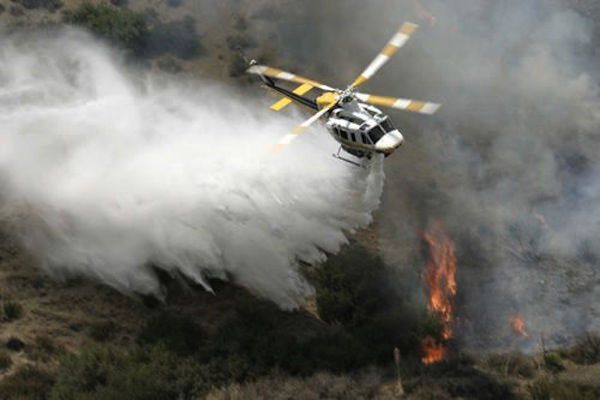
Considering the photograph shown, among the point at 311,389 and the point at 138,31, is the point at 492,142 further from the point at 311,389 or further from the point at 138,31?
the point at 138,31

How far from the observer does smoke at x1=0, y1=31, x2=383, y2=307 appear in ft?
70.6

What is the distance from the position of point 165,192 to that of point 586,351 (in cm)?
Result: 1614

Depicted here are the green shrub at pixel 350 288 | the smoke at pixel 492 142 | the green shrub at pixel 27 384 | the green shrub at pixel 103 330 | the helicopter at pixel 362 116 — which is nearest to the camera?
the green shrub at pixel 27 384

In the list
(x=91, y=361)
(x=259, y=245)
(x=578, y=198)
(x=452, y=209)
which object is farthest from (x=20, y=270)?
(x=578, y=198)

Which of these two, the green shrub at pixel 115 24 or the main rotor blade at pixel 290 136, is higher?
the main rotor blade at pixel 290 136

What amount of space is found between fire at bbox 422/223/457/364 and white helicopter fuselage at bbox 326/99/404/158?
609 cm

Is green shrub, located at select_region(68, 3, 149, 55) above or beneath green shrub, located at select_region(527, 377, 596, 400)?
above

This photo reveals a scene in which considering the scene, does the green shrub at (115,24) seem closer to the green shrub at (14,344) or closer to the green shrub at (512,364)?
the green shrub at (14,344)

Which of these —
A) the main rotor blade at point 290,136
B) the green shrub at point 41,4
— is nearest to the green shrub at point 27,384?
the main rotor blade at point 290,136

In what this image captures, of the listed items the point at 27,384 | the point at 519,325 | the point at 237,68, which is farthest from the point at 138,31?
the point at 519,325

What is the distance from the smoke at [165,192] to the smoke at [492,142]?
4.24 meters

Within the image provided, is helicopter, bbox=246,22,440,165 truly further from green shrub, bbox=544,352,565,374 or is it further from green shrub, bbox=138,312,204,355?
green shrub, bbox=544,352,565,374

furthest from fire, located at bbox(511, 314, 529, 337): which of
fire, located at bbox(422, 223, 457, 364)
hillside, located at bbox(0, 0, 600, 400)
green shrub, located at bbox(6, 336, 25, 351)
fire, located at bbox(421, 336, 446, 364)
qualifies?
green shrub, located at bbox(6, 336, 25, 351)

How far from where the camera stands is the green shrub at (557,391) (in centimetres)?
1552
